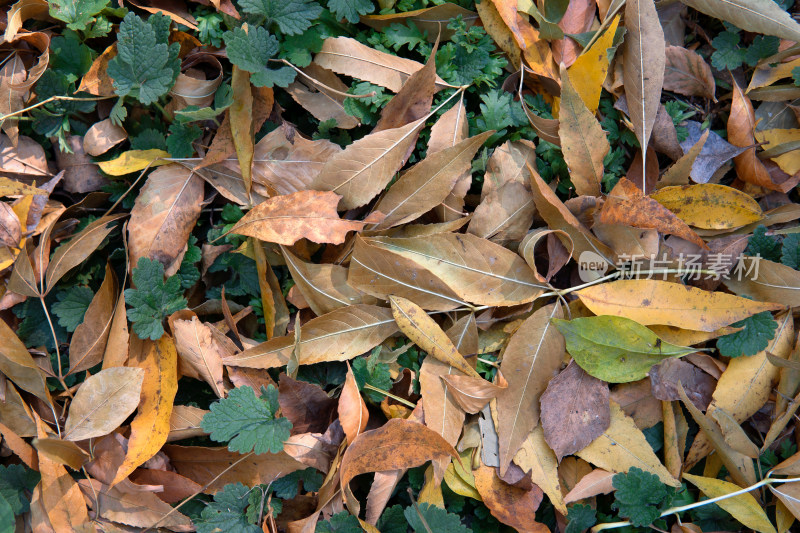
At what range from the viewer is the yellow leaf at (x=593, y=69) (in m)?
2.16

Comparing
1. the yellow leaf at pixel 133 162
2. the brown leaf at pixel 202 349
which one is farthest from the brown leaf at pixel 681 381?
the yellow leaf at pixel 133 162

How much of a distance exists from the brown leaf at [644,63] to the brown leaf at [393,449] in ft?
4.31

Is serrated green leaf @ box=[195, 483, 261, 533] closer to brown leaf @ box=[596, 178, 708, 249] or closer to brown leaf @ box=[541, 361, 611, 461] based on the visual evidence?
brown leaf @ box=[541, 361, 611, 461]

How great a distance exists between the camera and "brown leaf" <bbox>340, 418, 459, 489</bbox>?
201 centimetres

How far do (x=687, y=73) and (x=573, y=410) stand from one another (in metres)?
1.40


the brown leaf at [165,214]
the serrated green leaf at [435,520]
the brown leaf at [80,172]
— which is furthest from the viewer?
the brown leaf at [80,172]

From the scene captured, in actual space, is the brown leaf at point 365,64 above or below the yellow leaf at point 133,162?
above

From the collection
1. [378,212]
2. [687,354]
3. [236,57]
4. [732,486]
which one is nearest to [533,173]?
[378,212]

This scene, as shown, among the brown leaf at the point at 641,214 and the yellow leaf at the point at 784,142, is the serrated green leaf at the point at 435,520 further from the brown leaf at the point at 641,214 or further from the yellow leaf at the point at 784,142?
the yellow leaf at the point at 784,142

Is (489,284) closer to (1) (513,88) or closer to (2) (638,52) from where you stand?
(1) (513,88)

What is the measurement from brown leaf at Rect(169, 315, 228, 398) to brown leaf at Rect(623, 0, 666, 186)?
172 cm

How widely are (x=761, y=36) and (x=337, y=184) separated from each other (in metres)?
1.77

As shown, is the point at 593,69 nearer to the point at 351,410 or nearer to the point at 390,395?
the point at 390,395

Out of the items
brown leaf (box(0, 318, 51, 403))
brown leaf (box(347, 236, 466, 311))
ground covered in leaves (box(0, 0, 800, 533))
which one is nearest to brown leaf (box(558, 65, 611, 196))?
ground covered in leaves (box(0, 0, 800, 533))
